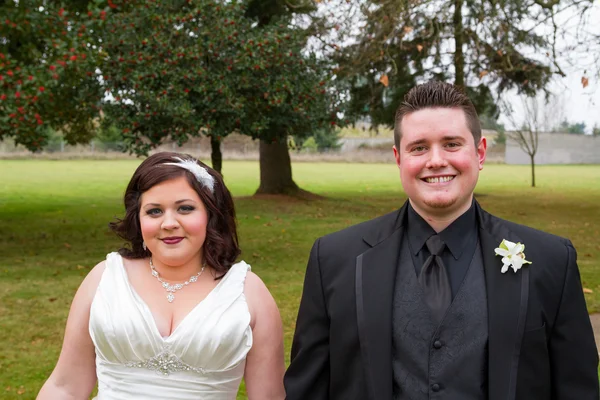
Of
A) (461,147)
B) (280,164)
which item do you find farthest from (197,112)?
(280,164)

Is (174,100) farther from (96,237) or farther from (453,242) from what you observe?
(453,242)

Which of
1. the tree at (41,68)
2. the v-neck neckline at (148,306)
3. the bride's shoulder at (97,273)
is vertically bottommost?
the v-neck neckline at (148,306)

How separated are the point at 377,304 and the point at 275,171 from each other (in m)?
21.0

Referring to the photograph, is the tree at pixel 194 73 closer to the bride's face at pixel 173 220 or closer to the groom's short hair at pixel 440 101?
the bride's face at pixel 173 220

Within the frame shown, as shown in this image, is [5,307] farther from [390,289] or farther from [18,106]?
[390,289]

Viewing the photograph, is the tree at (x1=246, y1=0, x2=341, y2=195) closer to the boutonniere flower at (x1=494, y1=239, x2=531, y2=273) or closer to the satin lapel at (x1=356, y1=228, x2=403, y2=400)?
the satin lapel at (x1=356, y1=228, x2=403, y2=400)

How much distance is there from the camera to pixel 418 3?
14422 mm

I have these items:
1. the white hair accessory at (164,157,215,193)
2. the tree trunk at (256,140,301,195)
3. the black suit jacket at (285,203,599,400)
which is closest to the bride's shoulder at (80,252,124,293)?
the white hair accessory at (164,157,215,193)

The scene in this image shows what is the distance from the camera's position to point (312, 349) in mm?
2732

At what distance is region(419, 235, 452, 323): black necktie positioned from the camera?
Answer: 2.54 m

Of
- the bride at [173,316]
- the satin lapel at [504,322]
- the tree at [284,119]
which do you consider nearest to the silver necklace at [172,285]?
the bride at [173,316]

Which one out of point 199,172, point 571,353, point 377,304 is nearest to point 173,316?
point 199,172

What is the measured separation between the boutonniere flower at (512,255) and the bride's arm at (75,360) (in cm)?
172

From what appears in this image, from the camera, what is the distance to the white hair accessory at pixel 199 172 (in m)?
3.14
